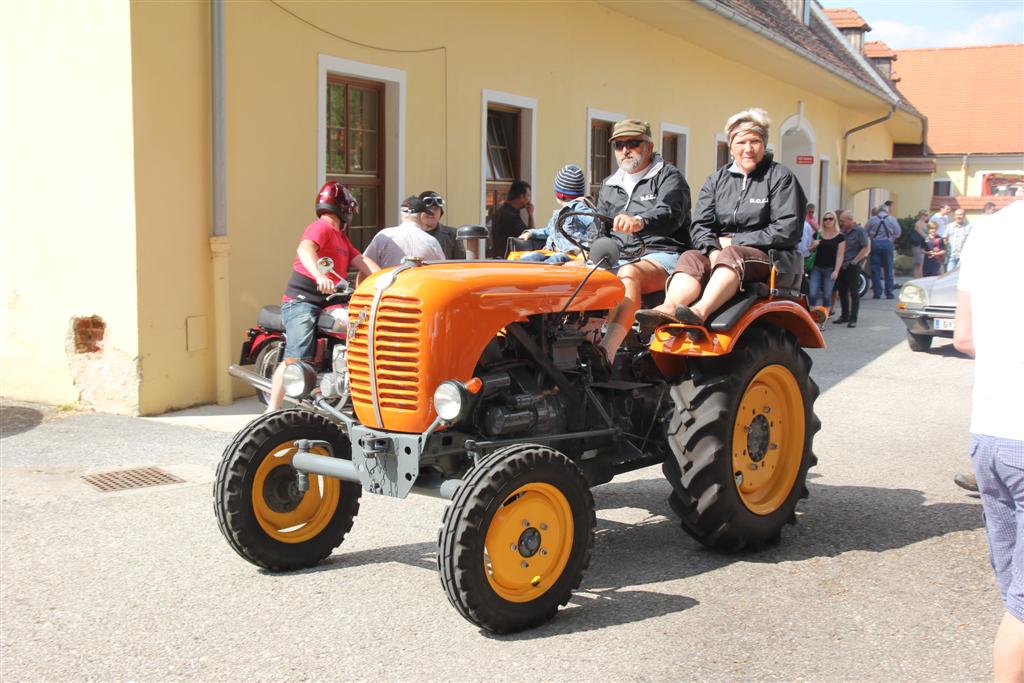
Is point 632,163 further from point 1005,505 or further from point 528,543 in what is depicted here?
point 1005,505

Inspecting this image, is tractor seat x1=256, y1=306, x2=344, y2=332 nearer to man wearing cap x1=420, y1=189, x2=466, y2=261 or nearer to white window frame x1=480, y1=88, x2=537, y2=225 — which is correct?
man wearing cap x1=420, y1=189, x2=466, y2=261

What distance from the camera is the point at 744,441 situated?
5.48 m

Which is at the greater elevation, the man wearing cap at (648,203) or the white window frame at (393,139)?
the white window frame at (393,139)

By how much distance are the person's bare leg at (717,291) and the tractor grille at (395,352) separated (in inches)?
57.5

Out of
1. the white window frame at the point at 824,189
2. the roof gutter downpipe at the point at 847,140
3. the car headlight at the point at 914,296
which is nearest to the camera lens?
the car headlight at the point at 914,296

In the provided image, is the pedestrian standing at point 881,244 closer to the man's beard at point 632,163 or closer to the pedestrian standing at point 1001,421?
the man's beard at point 632,163

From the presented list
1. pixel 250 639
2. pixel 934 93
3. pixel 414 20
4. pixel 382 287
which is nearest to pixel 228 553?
pixel 250 639

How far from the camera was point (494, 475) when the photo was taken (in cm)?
414

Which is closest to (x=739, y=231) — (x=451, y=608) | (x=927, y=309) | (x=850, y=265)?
(x=451, y=608)

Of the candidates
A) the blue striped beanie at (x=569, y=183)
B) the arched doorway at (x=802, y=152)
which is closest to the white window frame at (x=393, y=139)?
the blue striped beanie at (x=569, y=183)

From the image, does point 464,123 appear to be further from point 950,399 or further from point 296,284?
point 950,399

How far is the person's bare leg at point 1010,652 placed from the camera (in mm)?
2977

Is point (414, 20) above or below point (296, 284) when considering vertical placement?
above

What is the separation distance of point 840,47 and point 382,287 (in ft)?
81.6
